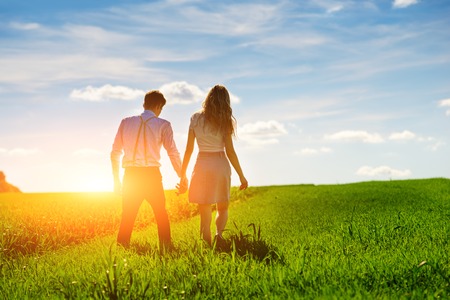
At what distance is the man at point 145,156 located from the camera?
8445 millimetres

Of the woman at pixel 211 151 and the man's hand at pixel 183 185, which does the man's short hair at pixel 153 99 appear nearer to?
the woman at pixel 211 151

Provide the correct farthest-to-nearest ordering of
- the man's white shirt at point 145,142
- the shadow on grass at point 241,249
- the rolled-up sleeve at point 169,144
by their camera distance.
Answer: the rolled-up sleeve at point 169,144, the man's white shirt at point 145,142, the shadow on grass at point 241,249

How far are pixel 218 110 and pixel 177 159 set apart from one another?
47.4 inches

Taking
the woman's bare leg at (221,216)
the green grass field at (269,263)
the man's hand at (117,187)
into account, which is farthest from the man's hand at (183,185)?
the man's hand at (117,187)

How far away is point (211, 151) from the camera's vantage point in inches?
324

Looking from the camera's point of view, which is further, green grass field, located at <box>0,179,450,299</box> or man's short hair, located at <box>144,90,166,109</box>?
man's short hair, located at <box>144,90,166,109</box>

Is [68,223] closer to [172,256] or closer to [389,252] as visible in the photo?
[172,256]

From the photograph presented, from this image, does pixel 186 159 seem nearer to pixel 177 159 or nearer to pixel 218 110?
pixel 177 159

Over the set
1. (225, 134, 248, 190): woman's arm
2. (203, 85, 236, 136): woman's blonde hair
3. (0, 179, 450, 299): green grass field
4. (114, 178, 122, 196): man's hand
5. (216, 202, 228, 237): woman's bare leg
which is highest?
(203, 85, 236, 136): woman's blonde hair

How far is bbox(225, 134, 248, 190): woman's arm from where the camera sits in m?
8.30

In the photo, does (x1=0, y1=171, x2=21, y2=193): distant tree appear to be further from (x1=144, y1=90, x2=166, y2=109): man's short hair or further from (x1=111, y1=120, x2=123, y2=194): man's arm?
(x1=144, y1=90, x2=166, y2=109): man's short hair

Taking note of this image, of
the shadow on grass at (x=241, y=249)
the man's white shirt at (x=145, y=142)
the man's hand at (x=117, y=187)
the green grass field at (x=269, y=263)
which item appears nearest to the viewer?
the green grass field at (x=269, y=263)

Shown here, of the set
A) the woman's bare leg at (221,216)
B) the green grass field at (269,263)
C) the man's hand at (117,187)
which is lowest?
the green grass field at (269,263)

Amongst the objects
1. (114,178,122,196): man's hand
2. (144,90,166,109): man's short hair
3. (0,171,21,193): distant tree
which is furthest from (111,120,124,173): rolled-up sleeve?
(0,171,21,193): distant tree
